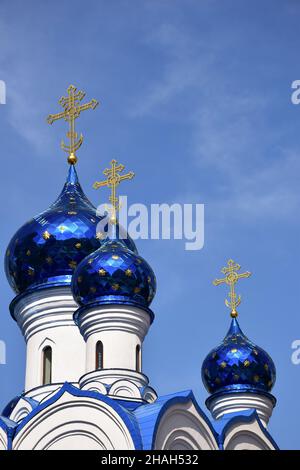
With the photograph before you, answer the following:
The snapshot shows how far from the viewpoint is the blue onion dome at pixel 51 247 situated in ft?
62.5

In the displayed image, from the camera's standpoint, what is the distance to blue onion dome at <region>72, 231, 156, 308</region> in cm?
1777

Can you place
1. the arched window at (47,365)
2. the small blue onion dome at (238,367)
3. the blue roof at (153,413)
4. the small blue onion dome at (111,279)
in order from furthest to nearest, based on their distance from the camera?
the small blue onion dome at (238,367)
the arched window at (47,365)
the small blue onion dome at (111,279)
the blue roof at (153,413)

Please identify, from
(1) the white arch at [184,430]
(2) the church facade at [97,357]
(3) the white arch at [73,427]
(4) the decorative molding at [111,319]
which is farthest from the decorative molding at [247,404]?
(3) the white arch at [73,427]

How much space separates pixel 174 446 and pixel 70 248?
14.0ft

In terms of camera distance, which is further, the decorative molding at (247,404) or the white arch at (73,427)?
the decorative molding at (247,404)

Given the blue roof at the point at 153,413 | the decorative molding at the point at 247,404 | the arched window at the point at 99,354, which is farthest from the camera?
the decorative molding at the point at 247,404

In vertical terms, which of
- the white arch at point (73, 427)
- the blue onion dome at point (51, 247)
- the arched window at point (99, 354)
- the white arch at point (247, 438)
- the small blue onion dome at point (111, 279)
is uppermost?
the blue onion dome at point (51, 247)

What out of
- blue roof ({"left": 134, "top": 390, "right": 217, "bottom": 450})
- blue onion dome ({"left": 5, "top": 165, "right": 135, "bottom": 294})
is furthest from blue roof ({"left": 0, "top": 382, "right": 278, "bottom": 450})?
blue onion dome ({"left": 5, "top": 165, "right": 135, "bottom": 294})

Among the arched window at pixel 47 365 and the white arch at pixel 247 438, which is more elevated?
the arched window at pixel 47 365

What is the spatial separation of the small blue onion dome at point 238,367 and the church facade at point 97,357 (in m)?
0.02

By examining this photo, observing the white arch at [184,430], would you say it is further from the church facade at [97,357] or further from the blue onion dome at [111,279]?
the blue onion dome at [111,279]

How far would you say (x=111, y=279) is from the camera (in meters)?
17.8
